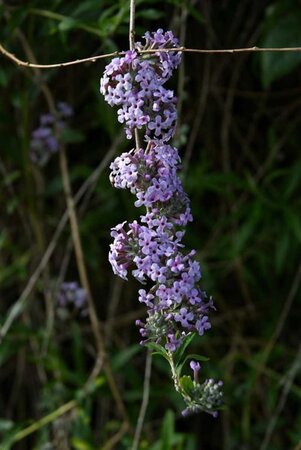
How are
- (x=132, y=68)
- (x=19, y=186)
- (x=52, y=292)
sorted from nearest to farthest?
(x=132, y=68) < (x=52, y=292) < (x=19, y=186)

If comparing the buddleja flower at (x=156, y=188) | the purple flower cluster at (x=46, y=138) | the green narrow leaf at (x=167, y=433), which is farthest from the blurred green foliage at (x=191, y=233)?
the buddleja flower at (x=156, y=188)

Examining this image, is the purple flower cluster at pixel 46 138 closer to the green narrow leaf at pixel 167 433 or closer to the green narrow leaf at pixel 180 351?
the green narrow leaf at pixel 167 433

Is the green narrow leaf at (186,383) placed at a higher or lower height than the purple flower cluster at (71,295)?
lower

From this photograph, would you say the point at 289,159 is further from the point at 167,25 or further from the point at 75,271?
the point at 75,271

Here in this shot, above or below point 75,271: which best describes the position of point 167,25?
above

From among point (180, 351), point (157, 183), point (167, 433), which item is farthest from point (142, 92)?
point (167, 433)

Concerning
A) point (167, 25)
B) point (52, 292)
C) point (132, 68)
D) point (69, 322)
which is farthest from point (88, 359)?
point (132, 68)
